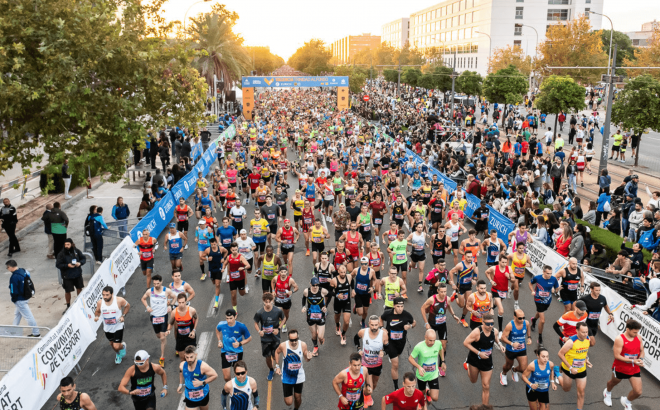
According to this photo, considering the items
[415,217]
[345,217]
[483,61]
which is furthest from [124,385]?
[483,61]

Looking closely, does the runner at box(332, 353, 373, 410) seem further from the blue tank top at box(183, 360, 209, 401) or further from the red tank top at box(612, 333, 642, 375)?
the red tank top at box(612, 333, 642, 375)

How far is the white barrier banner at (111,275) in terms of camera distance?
1030 centimetres

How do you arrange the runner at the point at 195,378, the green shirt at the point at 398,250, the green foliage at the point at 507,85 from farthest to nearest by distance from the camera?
the green foliage at the point at 507,85, the green shirt at the point at 398,250, the runner at the point at 195,378

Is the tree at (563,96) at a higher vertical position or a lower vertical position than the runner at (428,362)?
higher

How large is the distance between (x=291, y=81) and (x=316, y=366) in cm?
4707

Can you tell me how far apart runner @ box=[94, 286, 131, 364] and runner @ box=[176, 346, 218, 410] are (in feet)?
8.38

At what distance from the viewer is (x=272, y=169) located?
72.9 feet

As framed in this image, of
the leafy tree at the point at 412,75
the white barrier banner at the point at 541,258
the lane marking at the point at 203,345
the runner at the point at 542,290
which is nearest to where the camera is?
the lane marking at the point at 203,345

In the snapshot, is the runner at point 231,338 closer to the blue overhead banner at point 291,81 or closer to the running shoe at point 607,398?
the running shoe at point 607,398

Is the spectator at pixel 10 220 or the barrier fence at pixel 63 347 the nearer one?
the barrier fence at pixel 63 347

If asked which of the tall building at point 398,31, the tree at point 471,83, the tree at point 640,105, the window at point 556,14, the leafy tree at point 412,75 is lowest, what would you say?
the tree at point 640,105

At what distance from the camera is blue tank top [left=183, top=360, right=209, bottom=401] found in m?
7.30

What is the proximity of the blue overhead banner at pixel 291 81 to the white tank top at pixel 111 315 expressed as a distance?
146 feet

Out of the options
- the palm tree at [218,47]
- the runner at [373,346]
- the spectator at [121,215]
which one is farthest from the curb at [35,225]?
the palm tree at [218,47]
